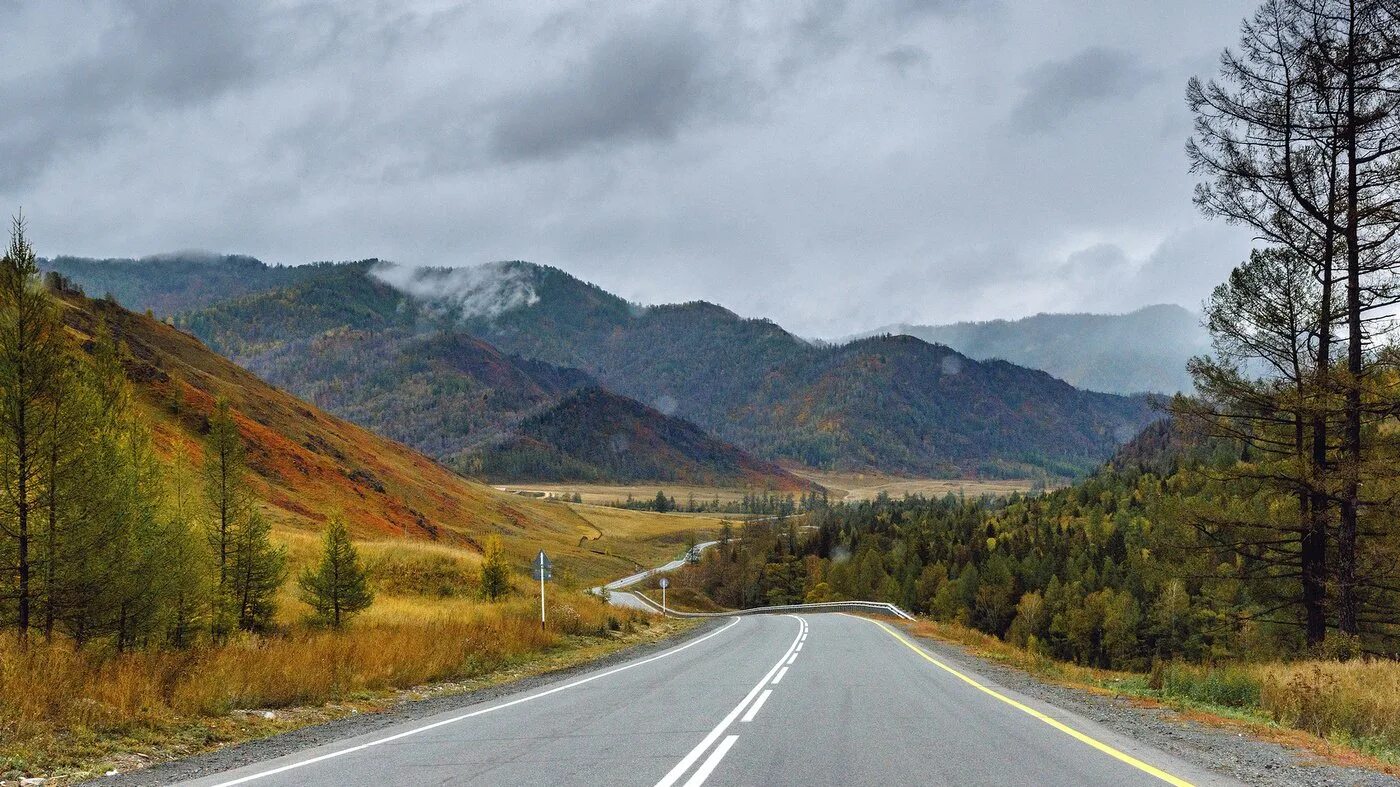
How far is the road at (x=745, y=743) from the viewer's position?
740cm

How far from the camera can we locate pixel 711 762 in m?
7.83

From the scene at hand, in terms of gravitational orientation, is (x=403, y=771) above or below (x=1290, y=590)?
above

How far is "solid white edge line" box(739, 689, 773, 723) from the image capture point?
34.9 ft

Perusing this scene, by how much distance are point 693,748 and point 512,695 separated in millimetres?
7181

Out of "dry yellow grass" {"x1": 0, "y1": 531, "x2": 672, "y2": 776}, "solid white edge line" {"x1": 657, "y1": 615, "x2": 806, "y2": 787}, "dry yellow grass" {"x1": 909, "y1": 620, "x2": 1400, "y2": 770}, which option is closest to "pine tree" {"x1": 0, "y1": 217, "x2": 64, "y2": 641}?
"dry yellow grass" {"x1": 0, "y1": 531, "x2": 672, "y2": 776}

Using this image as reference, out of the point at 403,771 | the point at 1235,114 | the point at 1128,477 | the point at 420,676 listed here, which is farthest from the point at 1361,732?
the point at 1128,477

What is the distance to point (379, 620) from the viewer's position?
2598 centimetres

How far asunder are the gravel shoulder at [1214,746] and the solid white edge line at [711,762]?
16.0 ft

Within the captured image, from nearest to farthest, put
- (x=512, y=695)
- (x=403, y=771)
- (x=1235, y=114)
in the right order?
1. (x=403, y=771)
2. (x=512, y=695)
3. (x=1235, y=114)

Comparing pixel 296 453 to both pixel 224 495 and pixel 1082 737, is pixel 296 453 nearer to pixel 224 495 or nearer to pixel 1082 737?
pixel 224 495

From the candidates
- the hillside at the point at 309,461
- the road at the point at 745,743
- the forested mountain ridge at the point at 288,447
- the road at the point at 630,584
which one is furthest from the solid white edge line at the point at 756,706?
the road at the point at 630,584

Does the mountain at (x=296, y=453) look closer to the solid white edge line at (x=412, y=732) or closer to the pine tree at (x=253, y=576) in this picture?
the pine tree at (x=253, y=576)

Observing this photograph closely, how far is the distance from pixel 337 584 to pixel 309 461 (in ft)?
200

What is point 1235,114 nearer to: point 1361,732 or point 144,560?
point 1361,732
